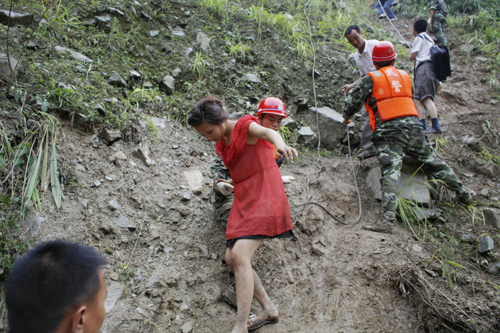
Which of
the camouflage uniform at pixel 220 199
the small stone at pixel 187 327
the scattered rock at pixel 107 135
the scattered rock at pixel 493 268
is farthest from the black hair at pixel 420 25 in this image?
the small stone at pixel 187 327

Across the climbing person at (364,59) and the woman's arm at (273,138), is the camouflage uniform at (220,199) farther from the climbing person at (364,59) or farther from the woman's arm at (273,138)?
the climbing person at (364,59)

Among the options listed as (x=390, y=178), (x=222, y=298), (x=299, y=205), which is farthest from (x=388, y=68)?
(x=222, y=298)

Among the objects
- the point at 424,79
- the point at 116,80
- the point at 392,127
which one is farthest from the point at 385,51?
the point at 116,80

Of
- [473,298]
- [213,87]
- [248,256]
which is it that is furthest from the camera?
[213,87]

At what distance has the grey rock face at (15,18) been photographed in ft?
11.3

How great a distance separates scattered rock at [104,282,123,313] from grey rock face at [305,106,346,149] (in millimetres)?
3387

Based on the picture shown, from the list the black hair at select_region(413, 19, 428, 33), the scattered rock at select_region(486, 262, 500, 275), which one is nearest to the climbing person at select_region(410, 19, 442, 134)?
the black hair at select_region(413, 19, 428, 33)

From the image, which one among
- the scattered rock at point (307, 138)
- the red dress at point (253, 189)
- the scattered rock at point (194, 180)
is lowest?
the scattered rock at point (307, 138)

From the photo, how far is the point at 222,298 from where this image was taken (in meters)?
2.49

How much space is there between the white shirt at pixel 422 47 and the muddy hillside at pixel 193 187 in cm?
116

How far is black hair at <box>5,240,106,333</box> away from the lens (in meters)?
1.04

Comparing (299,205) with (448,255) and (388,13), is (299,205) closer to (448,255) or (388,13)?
(448,255)

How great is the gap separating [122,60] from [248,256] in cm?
329

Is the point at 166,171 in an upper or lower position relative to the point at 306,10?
lower
